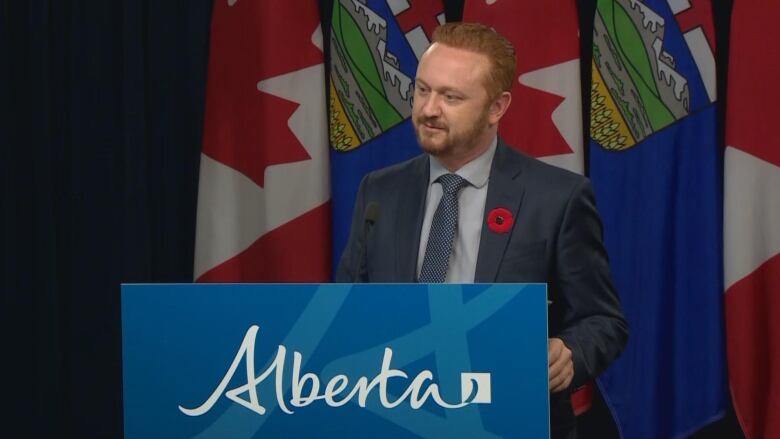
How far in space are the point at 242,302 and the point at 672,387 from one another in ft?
7.20

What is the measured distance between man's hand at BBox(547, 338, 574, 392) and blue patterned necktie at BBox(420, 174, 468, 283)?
0.93ft

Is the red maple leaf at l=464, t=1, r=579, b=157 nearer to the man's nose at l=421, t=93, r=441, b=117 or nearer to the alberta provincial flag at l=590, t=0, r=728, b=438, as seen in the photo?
the alberta provincial flag at l=590, t=0, r=728, b=438

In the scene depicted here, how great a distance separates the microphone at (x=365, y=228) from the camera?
1577 millimetres

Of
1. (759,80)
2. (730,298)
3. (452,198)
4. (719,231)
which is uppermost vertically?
(759,80)

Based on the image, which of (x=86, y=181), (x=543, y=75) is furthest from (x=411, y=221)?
(x=86, y=181)

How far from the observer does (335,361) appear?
122cm

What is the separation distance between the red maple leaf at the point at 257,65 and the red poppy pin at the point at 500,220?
169cm

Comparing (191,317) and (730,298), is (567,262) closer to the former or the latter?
(191,317)

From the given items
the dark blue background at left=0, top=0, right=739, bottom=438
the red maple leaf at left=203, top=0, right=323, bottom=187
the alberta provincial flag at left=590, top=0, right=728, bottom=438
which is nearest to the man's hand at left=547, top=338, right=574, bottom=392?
the alberta provincial flag at left=590, top=0, right=728, bottom=438

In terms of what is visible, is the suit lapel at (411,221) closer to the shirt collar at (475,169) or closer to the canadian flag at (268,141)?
the shirt collar at (475,169)

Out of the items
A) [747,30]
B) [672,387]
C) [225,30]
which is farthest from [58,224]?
[747,30]

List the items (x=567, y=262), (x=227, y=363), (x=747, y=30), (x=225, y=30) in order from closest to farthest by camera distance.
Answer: (x=227, y=363)
(x=567, y=262)
(x=747, y=30)
(x=225, y=30)

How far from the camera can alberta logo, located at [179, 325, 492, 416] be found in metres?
1.20

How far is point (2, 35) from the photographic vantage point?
11.0 feet
